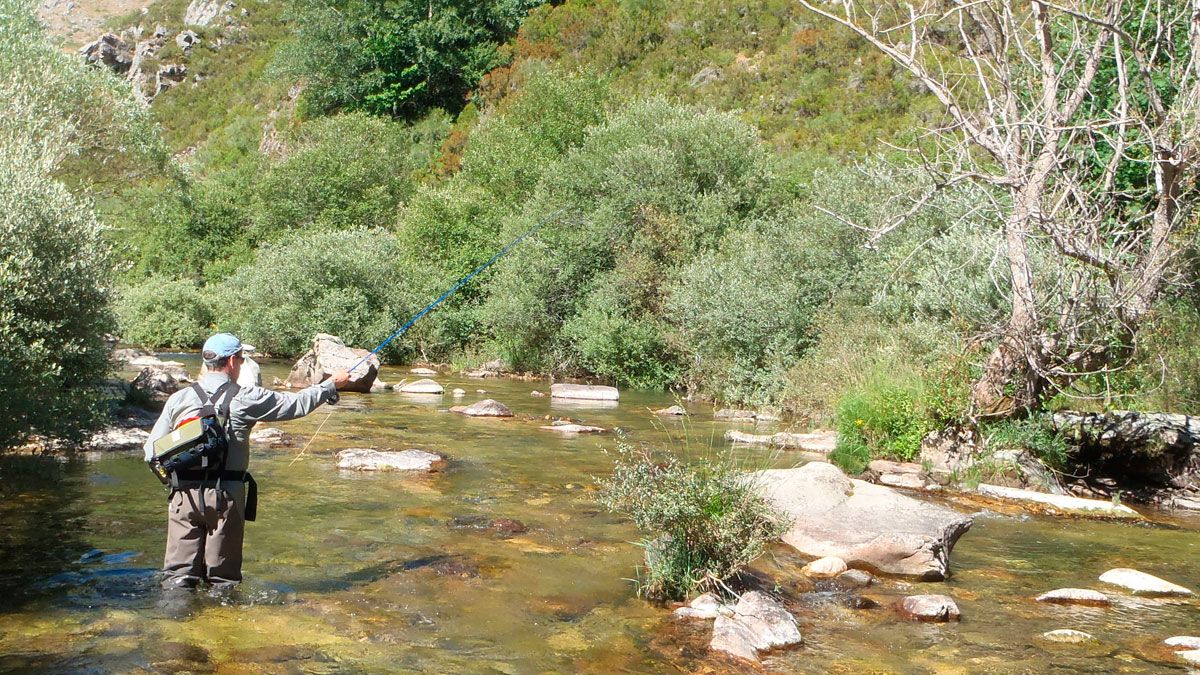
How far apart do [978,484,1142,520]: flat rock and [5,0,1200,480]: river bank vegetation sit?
1365 millimetres

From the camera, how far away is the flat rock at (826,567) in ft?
29.6

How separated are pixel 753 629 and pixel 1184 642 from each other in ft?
10.5

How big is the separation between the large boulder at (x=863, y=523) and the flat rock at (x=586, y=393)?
1308 cm

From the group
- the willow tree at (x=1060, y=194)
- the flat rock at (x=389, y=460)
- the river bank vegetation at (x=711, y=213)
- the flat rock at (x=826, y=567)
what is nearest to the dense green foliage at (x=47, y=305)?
the river bank vegetation at (x=711, y=213)

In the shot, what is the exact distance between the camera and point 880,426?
15.0 meters

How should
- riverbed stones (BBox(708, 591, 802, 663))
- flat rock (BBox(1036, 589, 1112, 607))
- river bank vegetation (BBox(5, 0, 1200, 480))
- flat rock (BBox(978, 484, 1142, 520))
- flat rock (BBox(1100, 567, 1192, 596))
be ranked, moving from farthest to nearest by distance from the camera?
river bank vegetation (BBox(5, 0, 1200, 480))
flat rock (BBox(978, 484, 1142, 520))
flat rock (BBox(1100, 567, 1192, 596))
flat rock (BBox(1036, 589, 1112, 607))
riverbed stones (BBox(708, 591, 802, 663))

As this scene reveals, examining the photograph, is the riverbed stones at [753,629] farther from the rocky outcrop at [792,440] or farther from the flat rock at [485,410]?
the flat rock at [485,410]

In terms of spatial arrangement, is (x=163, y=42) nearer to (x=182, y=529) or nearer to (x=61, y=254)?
(x=61, y=254)

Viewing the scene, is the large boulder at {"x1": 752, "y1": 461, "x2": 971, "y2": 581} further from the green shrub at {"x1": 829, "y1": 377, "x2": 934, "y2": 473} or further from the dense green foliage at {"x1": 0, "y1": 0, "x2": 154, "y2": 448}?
the dense green foliage at {"x1": 0, "y1": 0, "x2": 154, "y2": 448}

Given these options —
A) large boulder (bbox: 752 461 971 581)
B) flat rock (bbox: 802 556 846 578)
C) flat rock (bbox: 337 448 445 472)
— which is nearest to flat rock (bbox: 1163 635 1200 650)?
large boulder (bbox: 752 461 971 581)

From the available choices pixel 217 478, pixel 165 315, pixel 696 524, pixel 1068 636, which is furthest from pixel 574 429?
pixel 165 315

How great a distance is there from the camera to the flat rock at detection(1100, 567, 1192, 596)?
8695mm

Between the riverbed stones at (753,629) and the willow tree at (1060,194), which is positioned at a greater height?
the willow tree at (1060,194)

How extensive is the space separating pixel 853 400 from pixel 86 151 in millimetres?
23730
